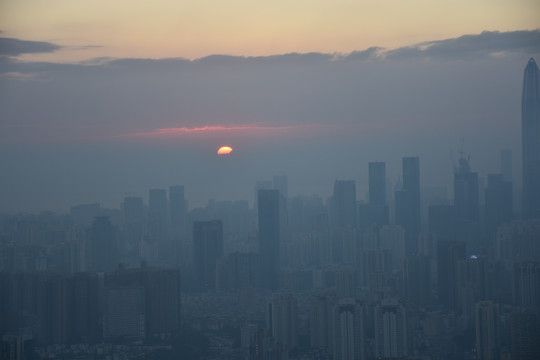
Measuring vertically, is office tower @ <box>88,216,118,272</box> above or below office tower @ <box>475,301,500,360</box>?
above

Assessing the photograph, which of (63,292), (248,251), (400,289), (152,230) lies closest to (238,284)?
(248,251)

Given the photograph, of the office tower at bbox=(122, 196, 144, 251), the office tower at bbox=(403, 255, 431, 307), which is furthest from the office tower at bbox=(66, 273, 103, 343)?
the office tower at bbox=(403, 255, 431, 307)

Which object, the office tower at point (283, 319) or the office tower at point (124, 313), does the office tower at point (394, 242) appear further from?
the office tower at point (124, 313)

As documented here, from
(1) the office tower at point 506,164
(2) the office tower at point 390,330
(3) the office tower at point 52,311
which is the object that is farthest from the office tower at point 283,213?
(3) the office tower at point 52,311

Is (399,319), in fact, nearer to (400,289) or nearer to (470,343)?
(470,343)

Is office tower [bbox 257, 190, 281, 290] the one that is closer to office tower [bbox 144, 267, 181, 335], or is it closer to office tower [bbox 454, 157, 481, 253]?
office tower [bbox 144, 267, 181, 335]

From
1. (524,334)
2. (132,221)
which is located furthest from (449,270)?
(132,221)
